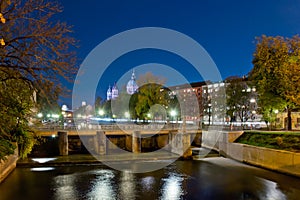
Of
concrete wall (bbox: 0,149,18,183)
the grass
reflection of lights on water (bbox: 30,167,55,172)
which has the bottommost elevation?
reflection of lights on water (bbox: 30,167,55,172)

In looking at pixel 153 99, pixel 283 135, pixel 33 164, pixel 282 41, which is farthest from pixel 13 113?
pixel 153 99

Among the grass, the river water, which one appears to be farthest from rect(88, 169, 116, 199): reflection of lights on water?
the grass

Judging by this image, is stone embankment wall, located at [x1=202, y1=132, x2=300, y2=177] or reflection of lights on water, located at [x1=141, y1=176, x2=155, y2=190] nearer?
reflection of lights on water, located at [x1=141, y1=176, x2=155, y2=190]

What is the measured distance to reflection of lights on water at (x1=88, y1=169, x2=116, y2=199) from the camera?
19906 millimetres

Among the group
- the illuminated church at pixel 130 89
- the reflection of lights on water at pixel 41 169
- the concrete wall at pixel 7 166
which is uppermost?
the illuminated church at pixel 130 89

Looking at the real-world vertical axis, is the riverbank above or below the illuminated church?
below

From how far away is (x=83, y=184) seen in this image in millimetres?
22766

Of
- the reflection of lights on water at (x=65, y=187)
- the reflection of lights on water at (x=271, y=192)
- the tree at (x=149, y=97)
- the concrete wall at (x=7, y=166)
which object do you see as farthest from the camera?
the tree at (x=149, y=97)

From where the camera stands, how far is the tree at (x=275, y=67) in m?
34.6

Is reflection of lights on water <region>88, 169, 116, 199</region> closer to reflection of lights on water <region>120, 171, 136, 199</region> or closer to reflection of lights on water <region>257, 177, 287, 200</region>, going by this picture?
reflection of lights on water <region>120, 171, 136, 199</region>

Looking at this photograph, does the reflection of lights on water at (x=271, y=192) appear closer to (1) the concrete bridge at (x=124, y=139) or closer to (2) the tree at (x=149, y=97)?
(1) the concrete bridge at (x=124, y=139)

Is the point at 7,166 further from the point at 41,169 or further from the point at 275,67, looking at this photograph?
the point at 275,67

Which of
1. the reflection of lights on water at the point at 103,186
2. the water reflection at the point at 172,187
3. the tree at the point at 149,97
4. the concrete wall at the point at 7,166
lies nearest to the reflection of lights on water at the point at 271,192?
the water reflection at the point at 172,187

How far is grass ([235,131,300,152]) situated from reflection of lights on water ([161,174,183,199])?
11184mm
